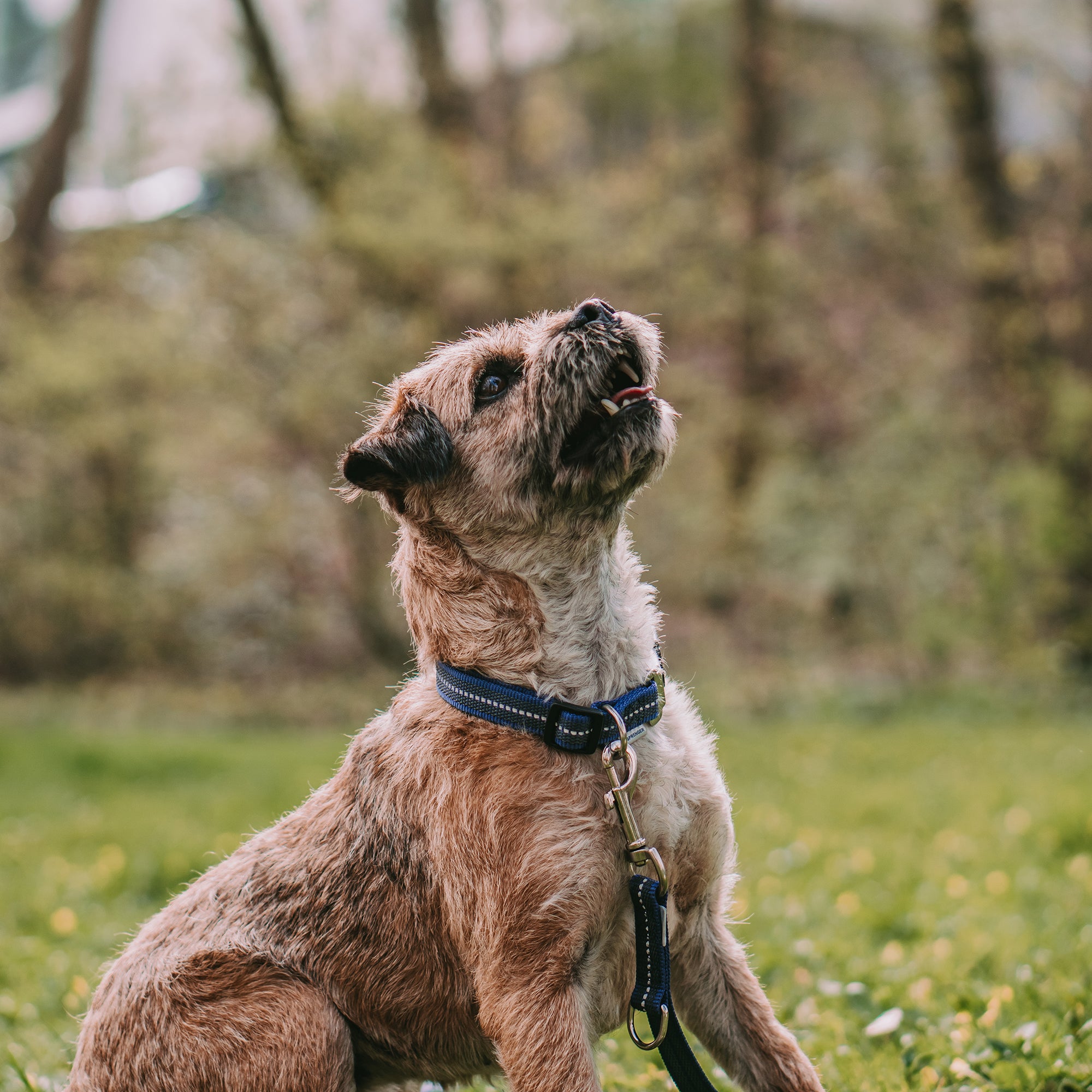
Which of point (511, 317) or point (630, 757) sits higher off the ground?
point (511, 317)

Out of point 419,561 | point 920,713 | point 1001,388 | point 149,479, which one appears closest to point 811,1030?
point 419,561

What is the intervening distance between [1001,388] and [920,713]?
4.56 meters

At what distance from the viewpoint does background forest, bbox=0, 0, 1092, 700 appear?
13633 mm

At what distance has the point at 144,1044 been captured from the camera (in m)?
2.88

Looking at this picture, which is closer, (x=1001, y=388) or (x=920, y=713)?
(x=920, y=713)

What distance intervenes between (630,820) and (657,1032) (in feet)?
1.74

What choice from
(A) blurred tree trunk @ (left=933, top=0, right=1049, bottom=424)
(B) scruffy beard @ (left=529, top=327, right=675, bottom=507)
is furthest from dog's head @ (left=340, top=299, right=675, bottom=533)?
(A) blurred tree trunk @ (left=933, top=0, right=1049, bottom=424)

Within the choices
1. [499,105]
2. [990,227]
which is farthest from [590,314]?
[499,105]

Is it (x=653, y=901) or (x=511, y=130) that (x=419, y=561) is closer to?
(x=653, y=901)

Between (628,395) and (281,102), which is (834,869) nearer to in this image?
(628,395)

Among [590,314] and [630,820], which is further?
[590,314]

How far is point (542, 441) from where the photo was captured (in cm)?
306

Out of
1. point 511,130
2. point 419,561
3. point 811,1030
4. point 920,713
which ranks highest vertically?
point 511,130

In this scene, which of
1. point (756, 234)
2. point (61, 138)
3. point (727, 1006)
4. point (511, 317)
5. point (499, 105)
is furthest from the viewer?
point (61, 138)
